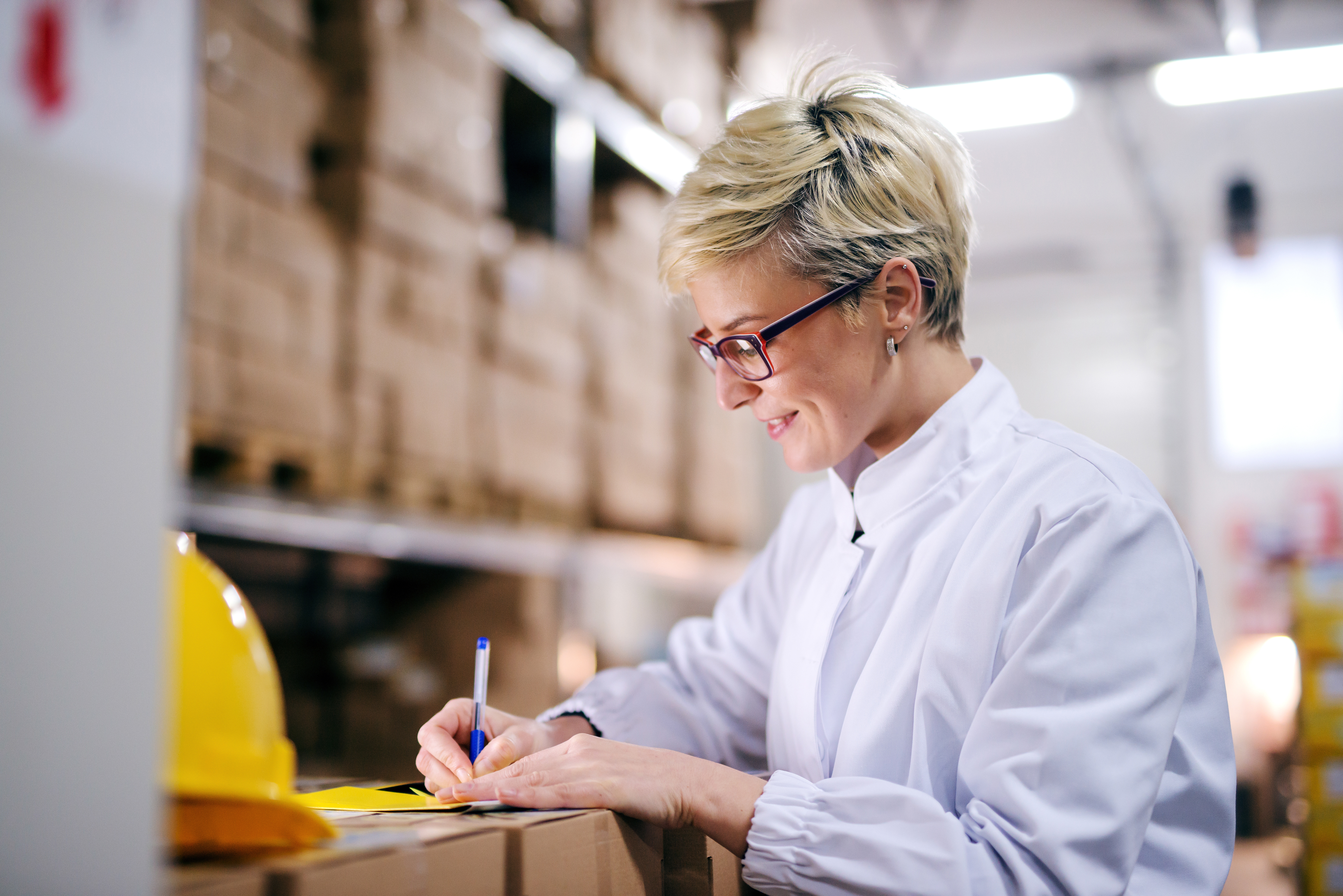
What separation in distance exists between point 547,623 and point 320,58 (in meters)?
2.14

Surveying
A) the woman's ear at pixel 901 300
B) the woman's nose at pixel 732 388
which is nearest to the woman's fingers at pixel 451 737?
the woman's nose at pixel 732 388

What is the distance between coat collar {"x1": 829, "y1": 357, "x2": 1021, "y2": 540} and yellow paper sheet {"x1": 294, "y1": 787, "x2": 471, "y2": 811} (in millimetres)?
711

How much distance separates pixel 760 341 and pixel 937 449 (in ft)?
0.96

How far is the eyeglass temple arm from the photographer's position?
4.82 feet

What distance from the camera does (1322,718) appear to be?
15.3ft

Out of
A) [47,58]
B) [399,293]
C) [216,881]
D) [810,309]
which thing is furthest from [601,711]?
[399,293]

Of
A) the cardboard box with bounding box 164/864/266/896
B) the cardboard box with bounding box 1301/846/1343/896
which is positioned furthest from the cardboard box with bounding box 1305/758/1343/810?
the cardboard box with bounding box 164/864/266/896

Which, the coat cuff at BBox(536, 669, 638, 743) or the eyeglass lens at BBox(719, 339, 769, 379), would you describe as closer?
the eyeglass lens at BBox(719, 339, 769, 379)

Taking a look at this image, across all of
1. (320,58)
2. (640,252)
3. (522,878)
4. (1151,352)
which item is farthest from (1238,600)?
(522,878)

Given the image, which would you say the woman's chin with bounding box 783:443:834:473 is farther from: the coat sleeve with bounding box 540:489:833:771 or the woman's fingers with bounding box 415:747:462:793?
the woman's fingers with bounding box 415:747:462:793

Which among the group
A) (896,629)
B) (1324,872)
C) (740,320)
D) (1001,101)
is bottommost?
(1324,872)

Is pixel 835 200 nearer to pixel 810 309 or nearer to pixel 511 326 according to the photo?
pixel 810 309

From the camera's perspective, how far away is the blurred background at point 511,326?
1.97 feet

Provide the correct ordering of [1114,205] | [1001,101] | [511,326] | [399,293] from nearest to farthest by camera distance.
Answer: [399,293]
[511,326]
[1001,101]
[1114,205]
